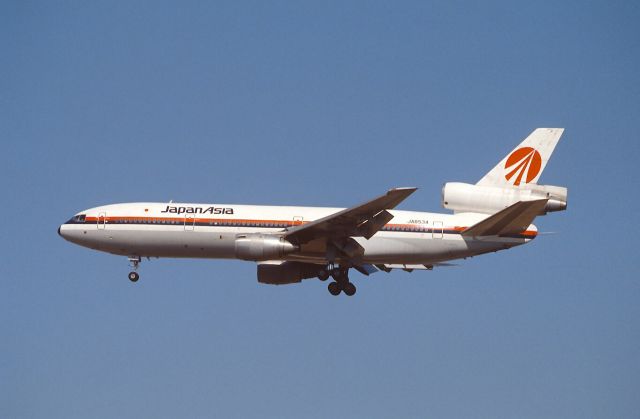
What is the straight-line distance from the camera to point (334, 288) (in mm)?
46531

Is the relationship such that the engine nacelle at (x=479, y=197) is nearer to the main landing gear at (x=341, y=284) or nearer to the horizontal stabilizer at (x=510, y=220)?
the horizontal stabilizer at (x=510, y=220)

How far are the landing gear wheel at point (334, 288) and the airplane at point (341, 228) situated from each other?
5 cm

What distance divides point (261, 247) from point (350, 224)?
4207 millimetres

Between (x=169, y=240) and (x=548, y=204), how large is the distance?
18.0 m

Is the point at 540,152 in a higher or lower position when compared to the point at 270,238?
higher

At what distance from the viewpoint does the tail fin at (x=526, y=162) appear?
45969mm

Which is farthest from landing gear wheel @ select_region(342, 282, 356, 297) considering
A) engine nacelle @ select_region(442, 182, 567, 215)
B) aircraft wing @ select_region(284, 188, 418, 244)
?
engine nacelle @ select_region(442, 182, 567, 215)

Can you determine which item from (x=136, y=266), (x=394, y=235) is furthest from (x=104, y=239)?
(x=394, y=235)

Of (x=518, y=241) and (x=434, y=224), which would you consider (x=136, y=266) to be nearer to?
(x=434, y=224)

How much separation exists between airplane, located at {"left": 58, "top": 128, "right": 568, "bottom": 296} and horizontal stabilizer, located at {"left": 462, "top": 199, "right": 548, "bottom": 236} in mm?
50

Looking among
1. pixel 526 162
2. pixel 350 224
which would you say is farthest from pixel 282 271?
pixel 526 162

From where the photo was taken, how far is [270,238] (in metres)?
43.4

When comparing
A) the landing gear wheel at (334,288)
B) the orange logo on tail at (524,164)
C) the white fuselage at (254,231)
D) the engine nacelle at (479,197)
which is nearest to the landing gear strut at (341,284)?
the landing gear wheel at (334,288)

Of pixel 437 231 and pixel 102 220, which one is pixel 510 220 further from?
pixel 102 220
